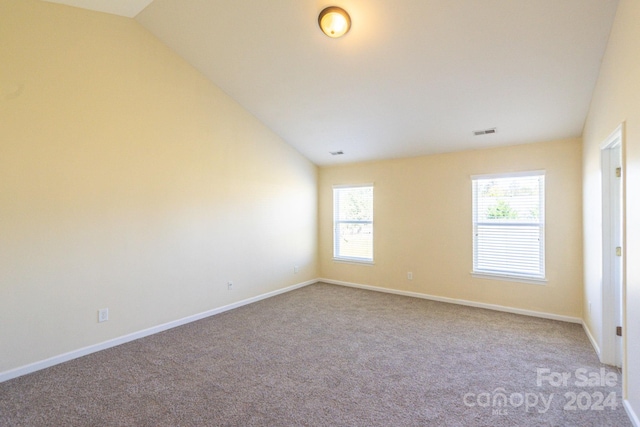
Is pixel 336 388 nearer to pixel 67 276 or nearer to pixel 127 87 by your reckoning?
pixel 67 276

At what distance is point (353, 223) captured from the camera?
5934mm

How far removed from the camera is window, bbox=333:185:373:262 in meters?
5.76

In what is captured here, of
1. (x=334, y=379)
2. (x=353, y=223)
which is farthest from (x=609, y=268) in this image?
(x=353, y=223)

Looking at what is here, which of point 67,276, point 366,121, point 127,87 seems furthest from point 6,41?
point 366,121

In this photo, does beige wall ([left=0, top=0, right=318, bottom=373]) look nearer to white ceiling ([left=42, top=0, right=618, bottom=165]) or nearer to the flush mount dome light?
white ceiling ([left=42, top=0, right=618, bottom=165])

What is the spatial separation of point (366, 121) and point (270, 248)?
2.54 m

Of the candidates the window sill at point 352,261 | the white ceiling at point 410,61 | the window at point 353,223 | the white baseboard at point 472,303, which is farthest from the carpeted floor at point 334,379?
the white ceiling at point 410,61

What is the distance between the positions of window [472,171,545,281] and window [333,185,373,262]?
1.81 m

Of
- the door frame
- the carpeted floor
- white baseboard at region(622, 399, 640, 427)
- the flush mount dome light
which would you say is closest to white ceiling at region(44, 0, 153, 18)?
the flush mount dome light

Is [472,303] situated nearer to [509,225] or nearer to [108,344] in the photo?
[509,225]

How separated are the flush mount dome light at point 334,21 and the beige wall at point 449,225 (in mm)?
2676

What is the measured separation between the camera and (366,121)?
440cm

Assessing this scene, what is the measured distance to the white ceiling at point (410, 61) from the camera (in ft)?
8.77

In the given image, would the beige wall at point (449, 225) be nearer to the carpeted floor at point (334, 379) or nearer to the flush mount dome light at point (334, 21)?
the carpeted floor at point (334, 379)
